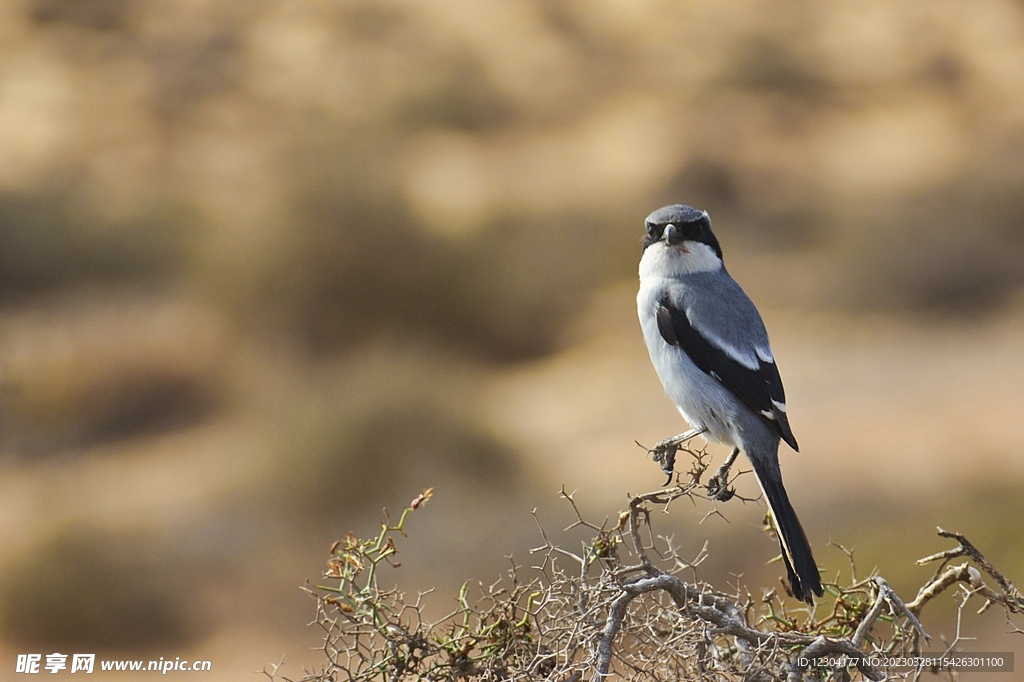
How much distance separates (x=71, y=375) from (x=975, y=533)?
6.43 m

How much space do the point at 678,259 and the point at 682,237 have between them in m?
0.08

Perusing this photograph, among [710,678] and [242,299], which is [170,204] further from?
[710,678]

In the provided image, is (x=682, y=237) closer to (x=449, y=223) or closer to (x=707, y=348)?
(x=707, y=348)

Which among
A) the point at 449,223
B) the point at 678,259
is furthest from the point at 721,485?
the point at 449,223

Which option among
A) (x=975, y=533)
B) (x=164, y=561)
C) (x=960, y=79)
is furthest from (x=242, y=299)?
(x=960, y=79)

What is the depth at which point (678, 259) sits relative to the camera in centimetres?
276

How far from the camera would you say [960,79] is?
31.3ft

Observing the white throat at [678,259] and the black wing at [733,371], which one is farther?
the white throat at [678,259]

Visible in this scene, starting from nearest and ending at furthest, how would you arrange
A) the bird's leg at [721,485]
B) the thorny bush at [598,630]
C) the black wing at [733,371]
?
the thorny bush at [598,630] < the bird's leg at [721,485] < the black wing at [733,371]

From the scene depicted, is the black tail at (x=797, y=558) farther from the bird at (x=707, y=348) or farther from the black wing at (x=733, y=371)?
the black wing at (x=733, y=371)

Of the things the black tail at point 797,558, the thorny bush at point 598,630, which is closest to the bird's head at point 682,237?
the black tail at point 797,558

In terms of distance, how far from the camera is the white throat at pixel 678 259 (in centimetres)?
275

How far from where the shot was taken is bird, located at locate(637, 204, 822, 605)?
2506 millimetres

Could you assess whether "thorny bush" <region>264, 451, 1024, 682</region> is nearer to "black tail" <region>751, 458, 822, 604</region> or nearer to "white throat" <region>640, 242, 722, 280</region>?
"black tail" <region>751, 458, 822, 604</region>
